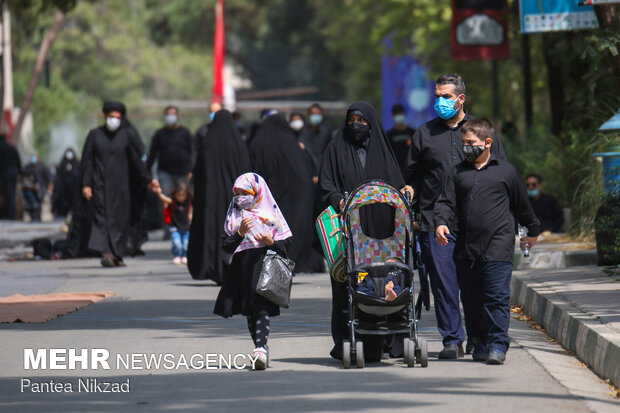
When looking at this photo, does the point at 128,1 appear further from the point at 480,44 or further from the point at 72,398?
the point at 72,398

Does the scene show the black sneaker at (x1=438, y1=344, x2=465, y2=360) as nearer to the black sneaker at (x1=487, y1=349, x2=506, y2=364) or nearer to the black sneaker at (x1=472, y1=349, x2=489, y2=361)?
the black sneaker at (x1=472, y1=349, x2=489, y2=361)

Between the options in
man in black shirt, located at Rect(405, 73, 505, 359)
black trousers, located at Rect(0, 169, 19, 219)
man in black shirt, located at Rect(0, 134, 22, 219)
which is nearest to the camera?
man in black shirt, located at Rect(405, 73, 505, 359)

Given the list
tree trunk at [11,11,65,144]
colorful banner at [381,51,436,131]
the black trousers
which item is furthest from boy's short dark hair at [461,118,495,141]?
colorful banner at [381,51,436,131]

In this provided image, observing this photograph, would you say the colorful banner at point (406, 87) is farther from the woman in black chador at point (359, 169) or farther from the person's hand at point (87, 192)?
the woman in black chador at point (359, 169)

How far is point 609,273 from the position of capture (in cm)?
1302

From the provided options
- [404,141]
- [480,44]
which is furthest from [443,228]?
[480,44]

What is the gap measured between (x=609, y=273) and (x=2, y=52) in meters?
29.9

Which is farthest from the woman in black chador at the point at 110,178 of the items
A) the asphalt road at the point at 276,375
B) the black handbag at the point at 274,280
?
the black handbag at the point at 274,280

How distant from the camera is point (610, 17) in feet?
48.0

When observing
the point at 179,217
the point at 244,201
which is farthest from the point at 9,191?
the point at 244,201

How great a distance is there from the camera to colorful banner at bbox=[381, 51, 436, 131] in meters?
46.5

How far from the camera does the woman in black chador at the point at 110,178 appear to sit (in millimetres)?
18094

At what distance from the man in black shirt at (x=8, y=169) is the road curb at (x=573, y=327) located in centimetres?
2347

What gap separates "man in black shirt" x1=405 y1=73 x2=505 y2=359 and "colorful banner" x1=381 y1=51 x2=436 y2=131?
36547mm
